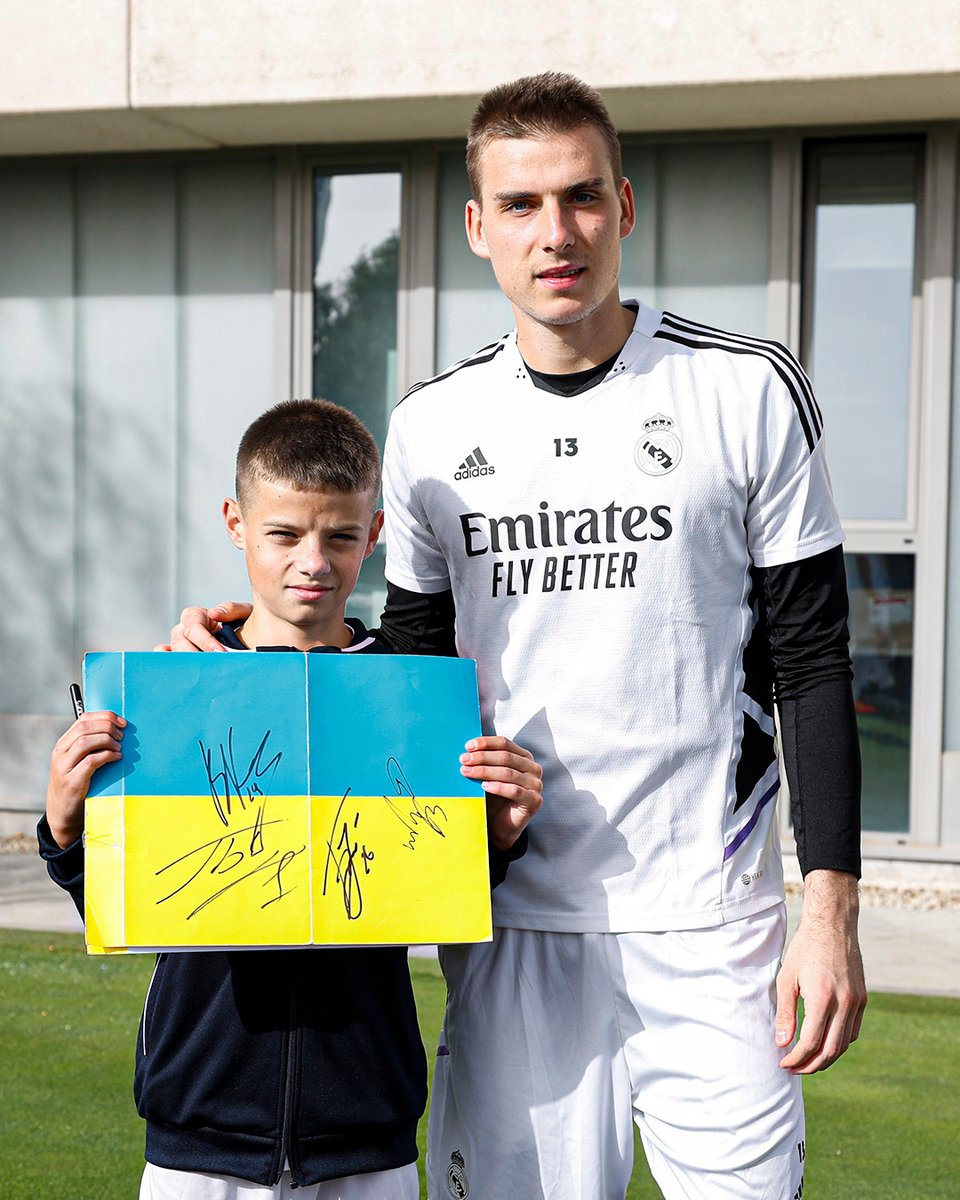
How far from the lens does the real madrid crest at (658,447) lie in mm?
2340

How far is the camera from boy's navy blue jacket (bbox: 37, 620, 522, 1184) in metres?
2.25

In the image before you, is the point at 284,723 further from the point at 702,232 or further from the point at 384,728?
the point at 702,232

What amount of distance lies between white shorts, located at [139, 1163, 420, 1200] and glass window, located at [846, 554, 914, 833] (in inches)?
218

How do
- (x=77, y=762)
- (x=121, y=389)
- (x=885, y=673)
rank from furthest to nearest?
(x=121, y=389), (x=885, y=673), (x=77, y=762)

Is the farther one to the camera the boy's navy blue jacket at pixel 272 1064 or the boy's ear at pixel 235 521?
the boy's ear at pixel 235 521

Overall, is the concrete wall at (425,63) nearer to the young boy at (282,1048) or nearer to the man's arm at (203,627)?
the man's arm at (203,627)

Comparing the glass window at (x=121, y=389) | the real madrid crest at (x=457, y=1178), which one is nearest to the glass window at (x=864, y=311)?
the glass window at (x=121, y=389)

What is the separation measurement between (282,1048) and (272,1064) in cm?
3

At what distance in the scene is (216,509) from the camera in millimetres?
8266

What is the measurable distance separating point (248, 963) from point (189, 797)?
0.92 ft

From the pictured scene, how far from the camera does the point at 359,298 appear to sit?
26.7ft

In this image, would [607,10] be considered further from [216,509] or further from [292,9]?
[216,509]
